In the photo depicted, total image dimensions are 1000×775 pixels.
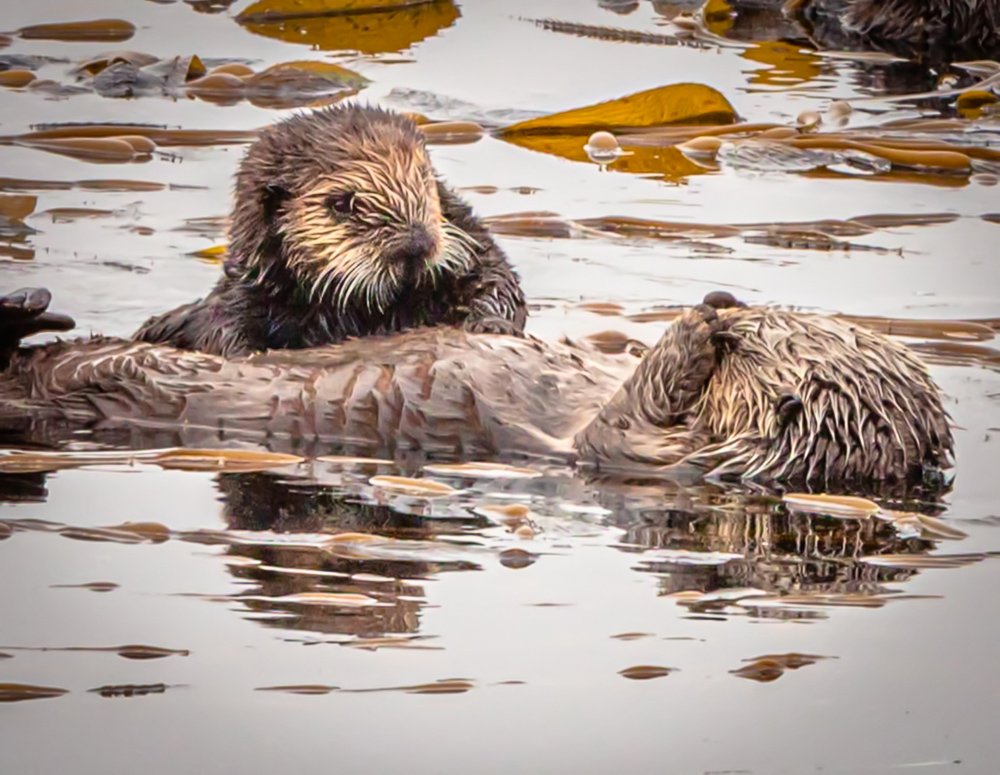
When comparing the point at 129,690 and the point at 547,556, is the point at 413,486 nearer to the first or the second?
the point at 547,556

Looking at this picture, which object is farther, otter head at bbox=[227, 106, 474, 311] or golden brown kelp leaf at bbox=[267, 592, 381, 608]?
otter head at bbox=[227, 106, 474, 311]

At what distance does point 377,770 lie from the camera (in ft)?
10.2

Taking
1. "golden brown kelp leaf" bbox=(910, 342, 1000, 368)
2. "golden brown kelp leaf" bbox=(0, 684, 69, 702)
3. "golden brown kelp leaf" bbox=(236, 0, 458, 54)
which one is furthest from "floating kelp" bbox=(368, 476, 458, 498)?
"golden brown kelp leaf" bbox=(236, 0, 458, 54)

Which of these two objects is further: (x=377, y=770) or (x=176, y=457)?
(x=176, y=457)

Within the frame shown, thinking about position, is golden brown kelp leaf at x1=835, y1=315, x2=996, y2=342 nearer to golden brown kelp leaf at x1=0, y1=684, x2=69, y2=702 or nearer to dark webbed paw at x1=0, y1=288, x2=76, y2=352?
dark webbed paw at x1=0, y1=288, x2=76, y2=352

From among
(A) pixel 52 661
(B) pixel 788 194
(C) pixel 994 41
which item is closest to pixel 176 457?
(A) pixel 52 661

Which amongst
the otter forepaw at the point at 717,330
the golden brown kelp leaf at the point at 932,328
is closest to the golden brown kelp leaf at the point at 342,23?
the golden brown kelp leaf at the point at 932,328

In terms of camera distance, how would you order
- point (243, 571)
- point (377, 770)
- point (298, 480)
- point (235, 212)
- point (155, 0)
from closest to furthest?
point (377, 770)
point (243, 571)
point (298, 480)
point (235, 212)
point (155, 0)

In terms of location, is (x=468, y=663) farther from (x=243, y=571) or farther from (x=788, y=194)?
(x=788, y=194)

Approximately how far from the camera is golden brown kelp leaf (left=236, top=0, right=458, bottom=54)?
10.6 m

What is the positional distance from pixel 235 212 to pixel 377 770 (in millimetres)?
2507

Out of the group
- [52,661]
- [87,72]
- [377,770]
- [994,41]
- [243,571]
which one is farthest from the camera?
[994,41]

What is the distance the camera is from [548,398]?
4.87 meters

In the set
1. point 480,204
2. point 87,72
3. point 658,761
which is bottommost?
point 658,761
